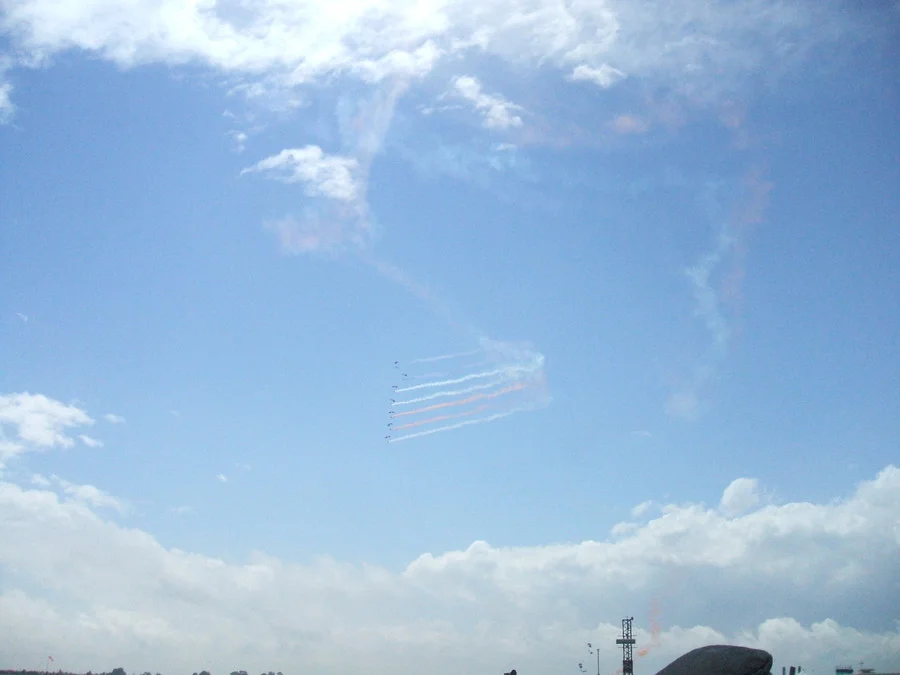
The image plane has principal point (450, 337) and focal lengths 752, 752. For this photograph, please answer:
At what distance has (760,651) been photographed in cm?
3416

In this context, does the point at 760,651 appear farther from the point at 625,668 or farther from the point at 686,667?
the point at 625,668

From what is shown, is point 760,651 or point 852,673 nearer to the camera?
point 760,651

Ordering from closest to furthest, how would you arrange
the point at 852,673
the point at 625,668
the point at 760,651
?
the point at 760,651
the point at 625,668
the point at 852,673

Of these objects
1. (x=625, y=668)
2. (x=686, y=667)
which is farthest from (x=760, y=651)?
(x=625, y=668)

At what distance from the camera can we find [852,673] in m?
144

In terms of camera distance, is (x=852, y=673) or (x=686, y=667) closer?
(x=686, y=667)

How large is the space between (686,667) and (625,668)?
81.1 m

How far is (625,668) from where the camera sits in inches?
4257

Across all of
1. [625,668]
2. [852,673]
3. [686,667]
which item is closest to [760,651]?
[686,667]

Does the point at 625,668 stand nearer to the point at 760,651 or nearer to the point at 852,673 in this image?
the point at 852,673

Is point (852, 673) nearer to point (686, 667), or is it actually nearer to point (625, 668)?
point (625, 668)

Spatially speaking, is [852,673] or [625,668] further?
[852,673]

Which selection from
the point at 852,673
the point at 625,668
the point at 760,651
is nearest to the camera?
the point at 760,651

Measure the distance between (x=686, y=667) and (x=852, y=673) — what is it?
137 m
